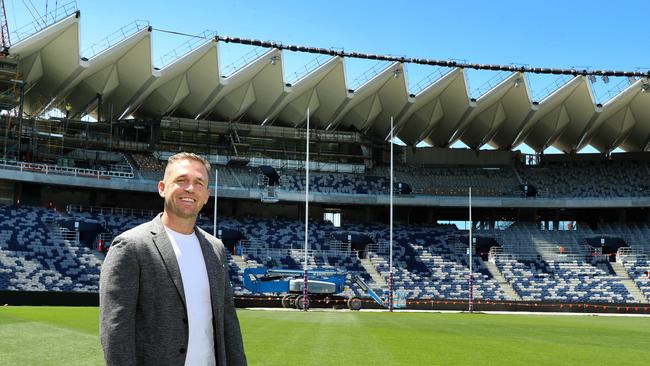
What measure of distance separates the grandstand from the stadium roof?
200 millimetres

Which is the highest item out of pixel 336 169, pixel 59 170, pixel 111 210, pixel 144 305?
pixel 336 169

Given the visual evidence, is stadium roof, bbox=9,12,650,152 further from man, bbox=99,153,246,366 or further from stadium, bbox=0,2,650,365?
man, bbox=99,153,246,366

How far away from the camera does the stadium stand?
55875mm

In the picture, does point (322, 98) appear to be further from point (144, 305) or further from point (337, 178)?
point (144, 305)

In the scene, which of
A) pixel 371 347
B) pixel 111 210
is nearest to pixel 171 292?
pixel 371 347

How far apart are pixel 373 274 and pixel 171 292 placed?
5771cm

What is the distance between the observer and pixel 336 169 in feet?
251

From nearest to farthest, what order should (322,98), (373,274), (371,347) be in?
1. (371,347)
2. (373,274)
3. (322,98)

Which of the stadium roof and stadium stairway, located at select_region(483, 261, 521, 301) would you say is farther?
the stadium roof

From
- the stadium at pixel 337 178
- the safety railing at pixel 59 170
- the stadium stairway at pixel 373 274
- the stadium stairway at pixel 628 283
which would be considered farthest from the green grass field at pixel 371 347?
the safety railing at pixel 59 170

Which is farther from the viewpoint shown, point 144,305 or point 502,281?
point 502,281

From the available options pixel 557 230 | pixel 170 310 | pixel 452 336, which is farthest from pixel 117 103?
pixel 170 310

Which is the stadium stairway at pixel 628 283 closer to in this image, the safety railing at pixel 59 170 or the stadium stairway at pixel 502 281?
the stadium stairway at pixel 502 281

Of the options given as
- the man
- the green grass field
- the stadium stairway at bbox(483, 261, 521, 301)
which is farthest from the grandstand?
the man
